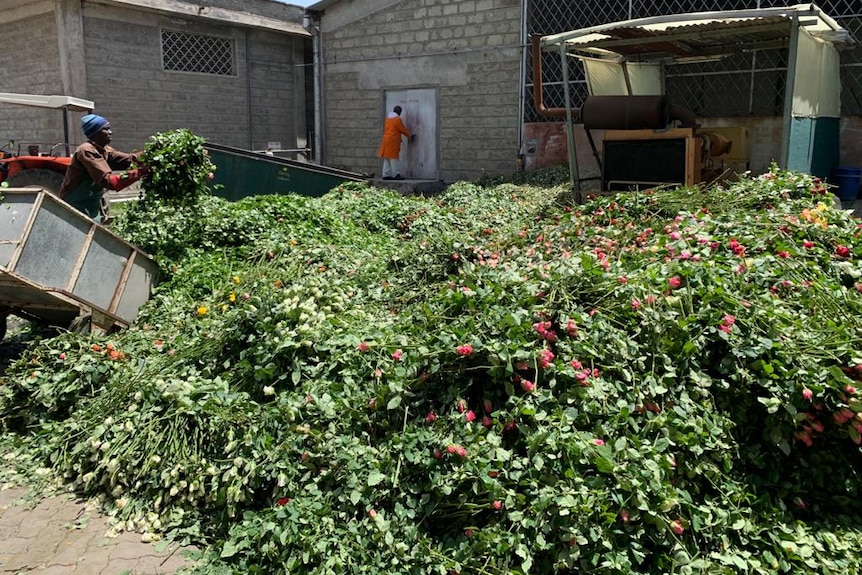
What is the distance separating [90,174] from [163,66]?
410 inches

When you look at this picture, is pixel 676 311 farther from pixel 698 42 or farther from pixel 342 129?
pixel 342 129

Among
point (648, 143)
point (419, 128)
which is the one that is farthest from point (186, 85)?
point (648, 143)

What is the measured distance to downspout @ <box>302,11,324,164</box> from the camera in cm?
1542

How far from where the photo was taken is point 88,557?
3.19m

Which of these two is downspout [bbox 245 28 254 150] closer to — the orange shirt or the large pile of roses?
the orange shirt

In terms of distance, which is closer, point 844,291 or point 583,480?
point 583,480

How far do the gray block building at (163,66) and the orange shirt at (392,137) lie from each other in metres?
4.55

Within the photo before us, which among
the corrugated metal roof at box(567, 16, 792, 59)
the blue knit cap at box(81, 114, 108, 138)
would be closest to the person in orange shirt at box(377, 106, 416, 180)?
the corrugated metal roof at box(567, 16, 792, 59)

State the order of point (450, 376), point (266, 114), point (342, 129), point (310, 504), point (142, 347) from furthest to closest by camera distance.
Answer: point (266, 114) → point (342, 129) → point (142, 347) → point (450, 376) → point (310, 504)

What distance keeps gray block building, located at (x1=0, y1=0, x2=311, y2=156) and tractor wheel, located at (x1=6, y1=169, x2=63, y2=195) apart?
4262 mm

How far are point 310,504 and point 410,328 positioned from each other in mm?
1078

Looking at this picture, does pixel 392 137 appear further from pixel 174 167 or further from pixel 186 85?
pixel 174 167

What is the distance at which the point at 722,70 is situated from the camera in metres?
11.0

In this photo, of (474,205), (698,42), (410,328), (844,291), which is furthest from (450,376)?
(698,42)
